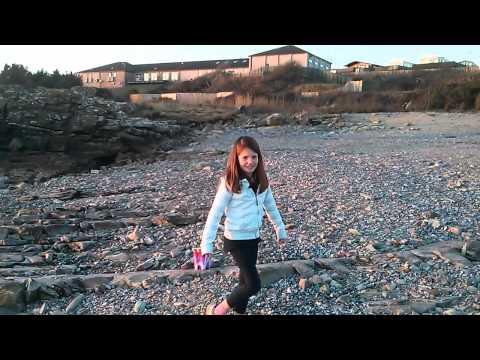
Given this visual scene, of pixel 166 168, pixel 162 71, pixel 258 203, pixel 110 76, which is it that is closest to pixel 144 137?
pixel 166 168

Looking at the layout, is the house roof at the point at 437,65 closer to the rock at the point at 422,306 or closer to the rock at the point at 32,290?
the rock at the point at 422,306

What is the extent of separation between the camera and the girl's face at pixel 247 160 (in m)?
3.56

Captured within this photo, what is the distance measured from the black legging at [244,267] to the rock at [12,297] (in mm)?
2107

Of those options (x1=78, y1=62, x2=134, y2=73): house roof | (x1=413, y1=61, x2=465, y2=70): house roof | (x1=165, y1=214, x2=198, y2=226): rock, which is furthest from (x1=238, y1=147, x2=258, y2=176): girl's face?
(x1=78, y1=62, x2=134, y2=73): house roof

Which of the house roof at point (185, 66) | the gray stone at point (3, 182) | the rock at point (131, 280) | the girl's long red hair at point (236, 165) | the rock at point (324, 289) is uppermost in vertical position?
the house roof at point (185, 66)

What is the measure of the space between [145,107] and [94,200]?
591 inches

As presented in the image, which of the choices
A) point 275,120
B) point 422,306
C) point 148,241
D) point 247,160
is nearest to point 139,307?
point 247,160

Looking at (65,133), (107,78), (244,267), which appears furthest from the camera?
(107,78)

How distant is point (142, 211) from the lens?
27.9 ft

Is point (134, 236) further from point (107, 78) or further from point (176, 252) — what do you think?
point (107, 78)

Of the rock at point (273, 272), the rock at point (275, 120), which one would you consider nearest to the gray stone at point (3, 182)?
the rock at point (273, 272)

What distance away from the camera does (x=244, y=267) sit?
3711mm

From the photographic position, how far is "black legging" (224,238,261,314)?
3676 millimetres

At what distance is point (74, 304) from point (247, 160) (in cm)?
227
